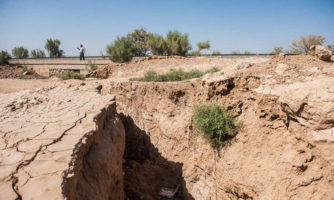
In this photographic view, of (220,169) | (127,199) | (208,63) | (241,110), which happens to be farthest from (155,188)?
(208,63)

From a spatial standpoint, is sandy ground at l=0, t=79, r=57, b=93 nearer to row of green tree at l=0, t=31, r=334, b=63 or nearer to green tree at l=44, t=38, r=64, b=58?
row of green tree at l=0, t=31, r=334, b=63

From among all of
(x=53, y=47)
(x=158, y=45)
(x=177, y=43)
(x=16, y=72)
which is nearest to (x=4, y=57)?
(x=16, y=72)

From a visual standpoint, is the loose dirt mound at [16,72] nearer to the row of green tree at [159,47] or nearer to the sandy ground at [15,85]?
the sandy ground at [15,85]

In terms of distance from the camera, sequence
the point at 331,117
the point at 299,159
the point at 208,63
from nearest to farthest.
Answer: the point at 331,117 < the point at 299,159 < the point at 208,63

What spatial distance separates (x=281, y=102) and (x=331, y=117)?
0.63 metres

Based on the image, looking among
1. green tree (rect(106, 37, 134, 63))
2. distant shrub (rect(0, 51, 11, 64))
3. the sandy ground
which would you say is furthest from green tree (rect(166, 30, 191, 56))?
distant shrub (rect(0, 51, 11, 64))

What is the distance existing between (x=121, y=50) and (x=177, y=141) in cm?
1002

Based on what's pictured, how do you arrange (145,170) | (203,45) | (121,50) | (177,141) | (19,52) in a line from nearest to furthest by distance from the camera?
1. (177,141)
2. (145,170)
3. (121,50)
4. (203,45)
5. (19,52)

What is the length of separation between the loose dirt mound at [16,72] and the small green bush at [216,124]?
41.9 feet

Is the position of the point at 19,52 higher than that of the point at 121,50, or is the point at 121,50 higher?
the point at 19,52

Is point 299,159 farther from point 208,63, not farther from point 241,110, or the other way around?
point 208,63

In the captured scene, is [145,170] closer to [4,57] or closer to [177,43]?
[177,43]

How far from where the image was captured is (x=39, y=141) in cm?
181

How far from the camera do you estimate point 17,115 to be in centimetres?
261
